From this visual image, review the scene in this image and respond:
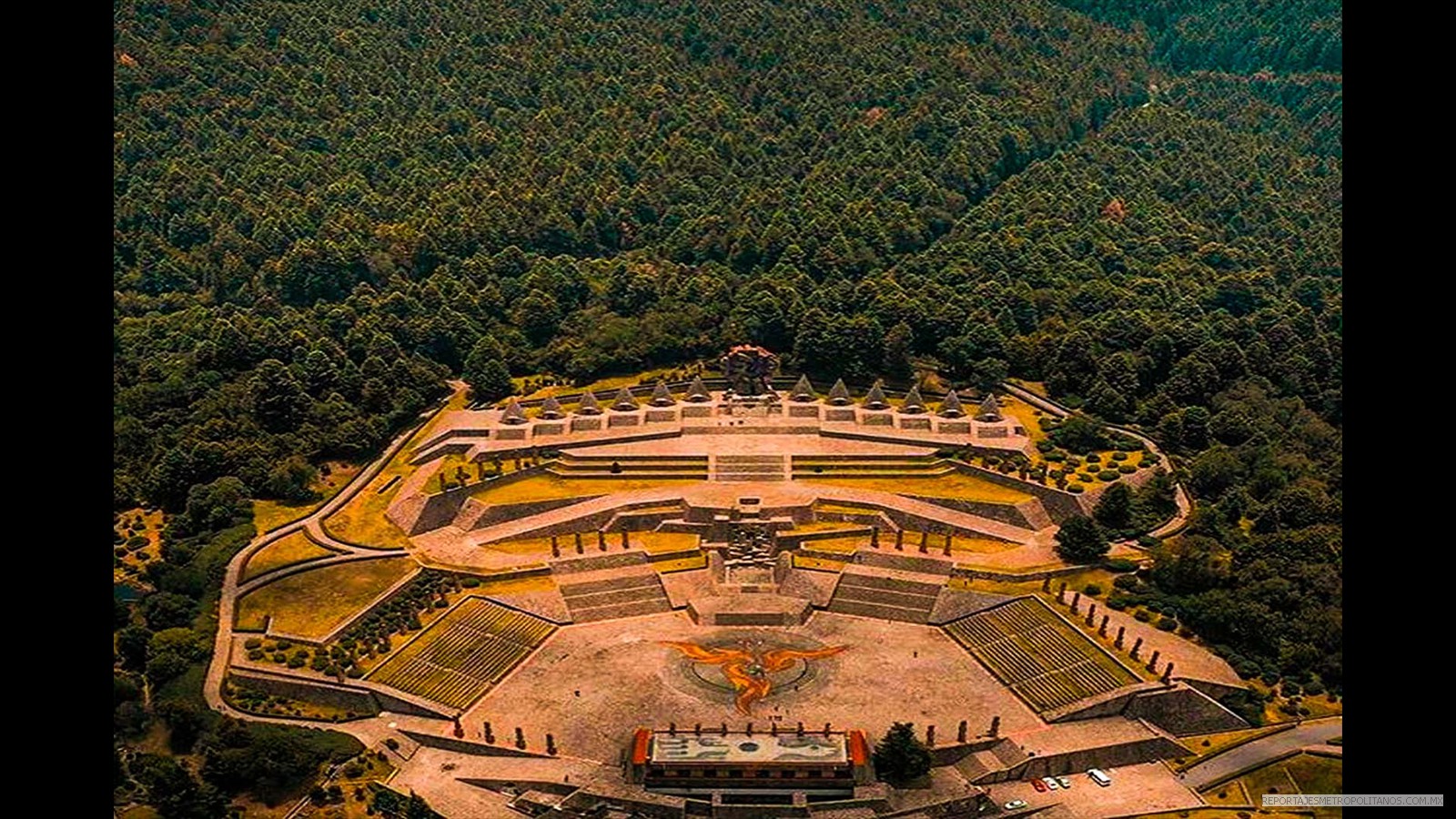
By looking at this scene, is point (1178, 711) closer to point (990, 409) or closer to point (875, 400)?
point (990, 409)

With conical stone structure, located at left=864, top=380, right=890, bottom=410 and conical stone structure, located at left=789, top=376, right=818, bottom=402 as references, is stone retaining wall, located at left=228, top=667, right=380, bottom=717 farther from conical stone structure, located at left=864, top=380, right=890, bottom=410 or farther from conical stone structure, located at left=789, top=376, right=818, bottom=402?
conical stone structure, located at left=864, top=380, right=890, bottom=410

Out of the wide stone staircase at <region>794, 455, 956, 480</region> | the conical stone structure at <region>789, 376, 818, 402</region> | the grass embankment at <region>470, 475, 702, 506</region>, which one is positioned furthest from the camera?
the conical stone structure at <region>789, 376, 818, 402</region>

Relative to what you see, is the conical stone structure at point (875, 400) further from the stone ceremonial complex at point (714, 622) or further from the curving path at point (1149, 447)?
the curving path at point (1149, 447)

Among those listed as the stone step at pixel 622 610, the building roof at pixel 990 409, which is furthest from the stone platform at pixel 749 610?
the building roof at pixel 990 409

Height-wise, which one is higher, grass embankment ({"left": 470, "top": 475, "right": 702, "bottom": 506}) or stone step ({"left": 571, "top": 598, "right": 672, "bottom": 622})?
grass embankment ({"left": 470, "top": 475, "right": 702, "bottom": 506})

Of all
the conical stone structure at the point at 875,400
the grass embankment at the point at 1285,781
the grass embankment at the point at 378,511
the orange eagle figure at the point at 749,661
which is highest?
the conical stone structure at the point at 875,400

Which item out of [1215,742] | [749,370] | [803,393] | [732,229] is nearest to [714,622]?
[1215,742]

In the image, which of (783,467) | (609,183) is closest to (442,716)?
(783,467)

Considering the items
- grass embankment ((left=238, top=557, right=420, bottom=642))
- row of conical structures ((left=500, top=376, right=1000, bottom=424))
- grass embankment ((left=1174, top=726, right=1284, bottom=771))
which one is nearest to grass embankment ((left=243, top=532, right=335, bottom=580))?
grass embankment ((left=238, top=557, right=420, bottom=642))
